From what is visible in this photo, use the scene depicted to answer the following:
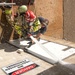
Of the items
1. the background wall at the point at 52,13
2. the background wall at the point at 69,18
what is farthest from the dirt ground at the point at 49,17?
the background wall at the point at 69,18

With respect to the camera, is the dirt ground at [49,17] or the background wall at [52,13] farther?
the background wall at [52,13]

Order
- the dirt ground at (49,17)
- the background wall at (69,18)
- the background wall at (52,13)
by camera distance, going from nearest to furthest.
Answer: the dirt ground at (49,17)
the background wall at (52,13)
the background wall at (69,18)

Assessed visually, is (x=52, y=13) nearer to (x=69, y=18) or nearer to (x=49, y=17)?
(x=49, y=17)

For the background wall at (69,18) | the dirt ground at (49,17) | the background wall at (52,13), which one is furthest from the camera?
the background wall at (69,18)

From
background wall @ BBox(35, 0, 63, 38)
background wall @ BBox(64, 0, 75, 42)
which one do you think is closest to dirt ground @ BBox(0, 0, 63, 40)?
background wall @ BBox(35, 0, 63, 38)

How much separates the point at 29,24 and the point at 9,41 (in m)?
0.83

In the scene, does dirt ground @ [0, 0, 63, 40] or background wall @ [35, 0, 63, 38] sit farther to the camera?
background wall @ [35, 0, 63, 38]

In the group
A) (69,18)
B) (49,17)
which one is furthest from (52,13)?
(69,18)

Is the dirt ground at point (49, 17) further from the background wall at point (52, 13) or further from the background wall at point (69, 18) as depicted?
the background wall at point (69, 18)

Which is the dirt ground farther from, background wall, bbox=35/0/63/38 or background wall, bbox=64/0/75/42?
background wall, bbox=64/0/75/42

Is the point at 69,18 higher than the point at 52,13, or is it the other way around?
the point at 52,13

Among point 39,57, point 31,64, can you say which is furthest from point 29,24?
point 31,64

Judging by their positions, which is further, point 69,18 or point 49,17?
point 69,18

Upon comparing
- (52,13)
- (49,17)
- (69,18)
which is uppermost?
(52,13)
